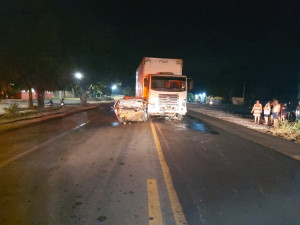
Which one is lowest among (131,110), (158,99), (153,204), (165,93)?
(153,204)

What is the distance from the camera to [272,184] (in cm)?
521

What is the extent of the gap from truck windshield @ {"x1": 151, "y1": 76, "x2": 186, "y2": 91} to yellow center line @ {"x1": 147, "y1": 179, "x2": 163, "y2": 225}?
10969mm

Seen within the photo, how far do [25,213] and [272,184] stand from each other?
4817mm

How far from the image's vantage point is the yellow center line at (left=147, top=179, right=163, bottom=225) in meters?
3.62

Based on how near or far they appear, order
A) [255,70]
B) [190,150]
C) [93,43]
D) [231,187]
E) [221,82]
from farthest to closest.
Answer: [221,82] < [255,70] < [93,43] < [190,150] < [231,187]

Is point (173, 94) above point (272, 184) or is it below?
above

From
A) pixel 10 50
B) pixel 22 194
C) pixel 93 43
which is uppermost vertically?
pixel 93 43

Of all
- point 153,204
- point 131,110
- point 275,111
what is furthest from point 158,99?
point 153,204

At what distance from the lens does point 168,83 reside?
15828mm

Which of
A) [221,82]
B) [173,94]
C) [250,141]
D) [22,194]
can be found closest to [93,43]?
[173,94]

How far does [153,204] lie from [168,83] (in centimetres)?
1226

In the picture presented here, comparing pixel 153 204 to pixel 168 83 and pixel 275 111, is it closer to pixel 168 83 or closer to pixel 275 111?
pixel 168 83

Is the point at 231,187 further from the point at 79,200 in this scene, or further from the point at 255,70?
the point at 255,70

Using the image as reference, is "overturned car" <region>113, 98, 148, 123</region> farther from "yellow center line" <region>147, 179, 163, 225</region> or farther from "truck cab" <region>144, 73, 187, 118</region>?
"yellow center line" <region>147, 179, 163, 225</region>
